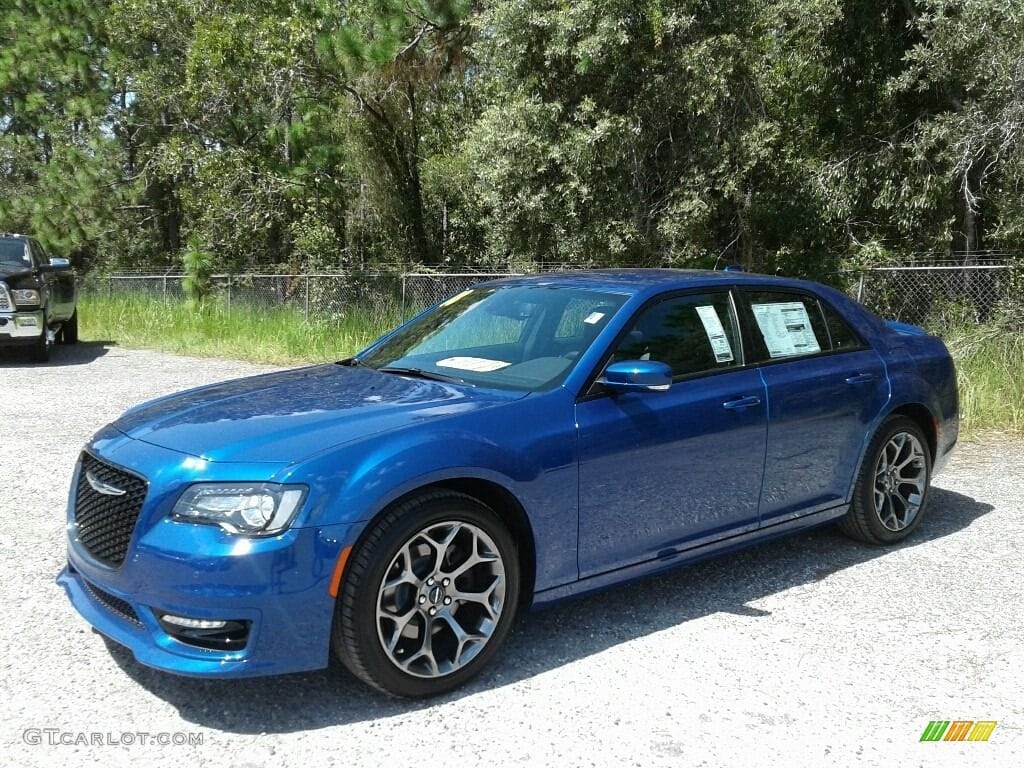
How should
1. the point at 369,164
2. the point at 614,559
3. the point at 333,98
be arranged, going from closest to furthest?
the point at 614,559 < the point at 333,98 < the point at 369,164

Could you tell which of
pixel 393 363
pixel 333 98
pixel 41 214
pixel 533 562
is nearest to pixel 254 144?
pixel 333 98

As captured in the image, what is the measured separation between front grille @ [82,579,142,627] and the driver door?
1.73m

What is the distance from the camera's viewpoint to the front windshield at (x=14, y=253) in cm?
1380

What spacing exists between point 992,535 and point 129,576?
4852mm

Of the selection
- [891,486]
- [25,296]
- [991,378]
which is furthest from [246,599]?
[25,296]

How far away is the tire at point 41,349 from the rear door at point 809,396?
11958 mm

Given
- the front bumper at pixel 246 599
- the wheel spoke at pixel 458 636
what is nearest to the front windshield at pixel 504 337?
the wheel spoke at pixel 458 636

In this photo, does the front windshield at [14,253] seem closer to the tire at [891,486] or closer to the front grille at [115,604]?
the front grille at [115,604]

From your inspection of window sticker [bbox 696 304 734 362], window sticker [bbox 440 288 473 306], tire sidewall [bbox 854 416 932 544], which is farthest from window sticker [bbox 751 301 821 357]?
window sticker [bbox 440 288 473 306]

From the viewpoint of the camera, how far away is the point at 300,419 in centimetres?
365

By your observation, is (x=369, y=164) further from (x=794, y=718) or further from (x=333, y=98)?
(x=794, y=718)

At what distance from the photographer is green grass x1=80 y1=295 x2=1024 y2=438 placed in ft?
30.9

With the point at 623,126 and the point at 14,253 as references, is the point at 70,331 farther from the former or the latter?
the point at 623,126

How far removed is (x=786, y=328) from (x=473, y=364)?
1735 millimetres
